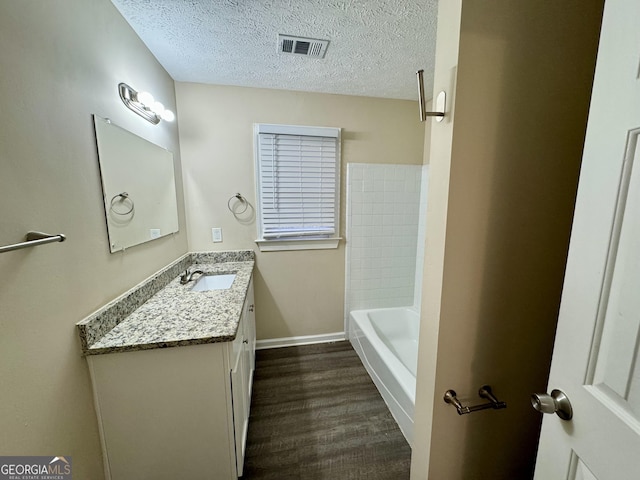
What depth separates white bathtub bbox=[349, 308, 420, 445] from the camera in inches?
60.3

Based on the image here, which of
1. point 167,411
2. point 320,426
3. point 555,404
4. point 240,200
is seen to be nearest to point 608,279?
point 555,404

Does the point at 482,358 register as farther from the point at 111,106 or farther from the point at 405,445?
the point at 111,106

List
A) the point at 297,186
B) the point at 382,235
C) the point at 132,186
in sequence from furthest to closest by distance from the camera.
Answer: the point at 382,235 < the point at 297,186 < the point at 132,186

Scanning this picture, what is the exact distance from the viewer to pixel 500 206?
83 centimetres

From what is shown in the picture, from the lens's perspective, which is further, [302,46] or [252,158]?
[252,158]

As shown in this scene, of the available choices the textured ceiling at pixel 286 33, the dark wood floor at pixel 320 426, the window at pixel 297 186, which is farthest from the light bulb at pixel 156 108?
the dark wood floor at pixel 320 426

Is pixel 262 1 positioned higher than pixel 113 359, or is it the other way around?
pixel 262 1

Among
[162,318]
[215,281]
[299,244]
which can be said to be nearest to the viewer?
[162,318]

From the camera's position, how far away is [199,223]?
2170mm

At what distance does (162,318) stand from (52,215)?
60 centimetres

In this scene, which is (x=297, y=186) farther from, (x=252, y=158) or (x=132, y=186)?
(x=132, y=186)

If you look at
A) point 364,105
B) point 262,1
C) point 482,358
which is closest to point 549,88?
point 482,358

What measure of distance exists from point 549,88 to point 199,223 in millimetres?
2317

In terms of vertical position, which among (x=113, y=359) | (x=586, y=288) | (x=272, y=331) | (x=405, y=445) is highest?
(x=586, y=288)
